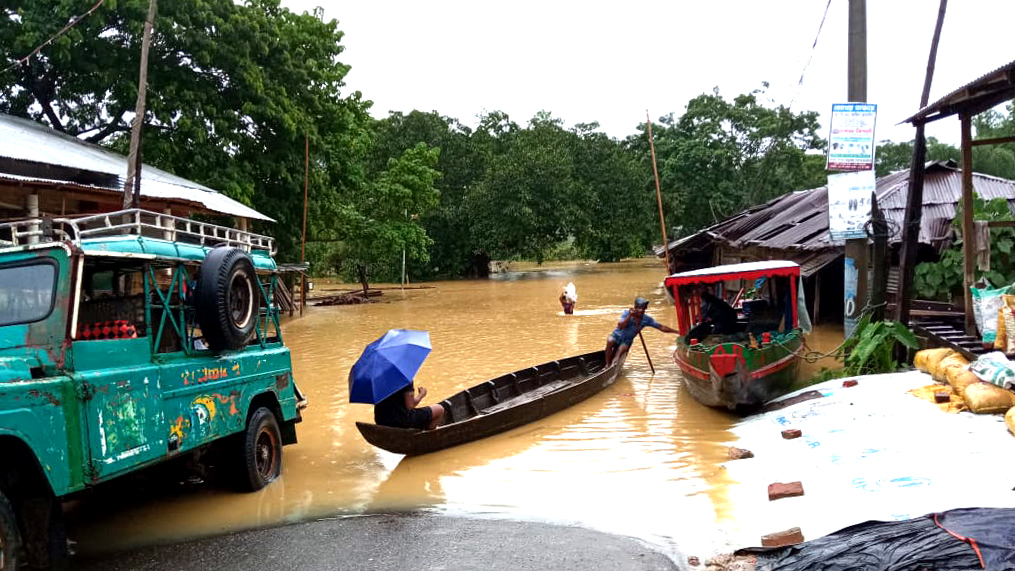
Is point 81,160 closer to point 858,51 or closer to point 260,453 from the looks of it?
point 260,453

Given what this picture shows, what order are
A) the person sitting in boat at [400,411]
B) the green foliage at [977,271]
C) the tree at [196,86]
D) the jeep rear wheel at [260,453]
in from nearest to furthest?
the jeep rear wheel at [260,453]
the person sitting in boat at [400,411]
the green foliage at [977,271]
the tree at [196,86]

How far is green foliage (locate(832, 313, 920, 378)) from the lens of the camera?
9.23 metres

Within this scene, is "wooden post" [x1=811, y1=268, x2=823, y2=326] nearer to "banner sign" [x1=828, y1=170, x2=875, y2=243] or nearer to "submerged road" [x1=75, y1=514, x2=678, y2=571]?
"banner sign" [x1=828, y1=170, x2=875, y2=243]

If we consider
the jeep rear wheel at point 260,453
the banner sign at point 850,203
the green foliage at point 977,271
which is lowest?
the jeep rear wheel at point 260,453

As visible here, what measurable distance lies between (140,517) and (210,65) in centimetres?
1650

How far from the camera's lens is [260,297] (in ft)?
24.5

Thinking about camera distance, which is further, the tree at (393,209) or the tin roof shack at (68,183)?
the tree at (393,209)

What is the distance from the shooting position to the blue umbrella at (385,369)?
24.6 feet

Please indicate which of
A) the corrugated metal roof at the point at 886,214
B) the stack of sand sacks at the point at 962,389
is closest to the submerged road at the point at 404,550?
the stack of sand sacks at the point at 962,389

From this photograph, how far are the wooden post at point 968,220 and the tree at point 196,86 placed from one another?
56.8 feet

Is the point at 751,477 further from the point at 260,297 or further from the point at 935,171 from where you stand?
the point at 935,171

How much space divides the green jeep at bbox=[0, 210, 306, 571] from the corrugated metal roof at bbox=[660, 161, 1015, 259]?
502 inches

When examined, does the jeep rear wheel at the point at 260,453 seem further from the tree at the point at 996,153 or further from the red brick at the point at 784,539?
the tree at the point at 996,153

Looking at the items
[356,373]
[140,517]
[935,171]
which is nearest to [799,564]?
[356,373]
